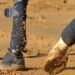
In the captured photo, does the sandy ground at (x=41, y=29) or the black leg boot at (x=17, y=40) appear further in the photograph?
the sandy ground at (x=41, y=29)

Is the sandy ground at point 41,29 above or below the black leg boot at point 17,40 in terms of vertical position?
below

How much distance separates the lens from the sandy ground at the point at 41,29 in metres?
7.06

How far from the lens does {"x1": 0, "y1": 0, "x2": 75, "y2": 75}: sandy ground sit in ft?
23.2

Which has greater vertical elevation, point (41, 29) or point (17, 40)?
point (17, 40)

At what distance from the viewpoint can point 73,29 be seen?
485 cm

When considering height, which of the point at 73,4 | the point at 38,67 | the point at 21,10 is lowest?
the point at 73,4

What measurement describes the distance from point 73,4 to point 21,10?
29.6 ft

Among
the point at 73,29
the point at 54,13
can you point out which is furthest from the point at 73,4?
the point at 73,29

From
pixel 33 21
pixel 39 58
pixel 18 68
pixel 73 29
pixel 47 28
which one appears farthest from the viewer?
pixel 33 21

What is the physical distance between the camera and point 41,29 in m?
10.7

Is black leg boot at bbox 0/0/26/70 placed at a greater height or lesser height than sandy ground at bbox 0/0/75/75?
greater

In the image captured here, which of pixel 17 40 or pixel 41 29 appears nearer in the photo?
pixel 17 40

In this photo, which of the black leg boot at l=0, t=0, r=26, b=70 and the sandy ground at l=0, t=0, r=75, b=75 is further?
the sandy ground at l=0, t=0, r=75, b=75

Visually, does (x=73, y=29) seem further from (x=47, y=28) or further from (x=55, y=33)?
(x=47, y=28)
